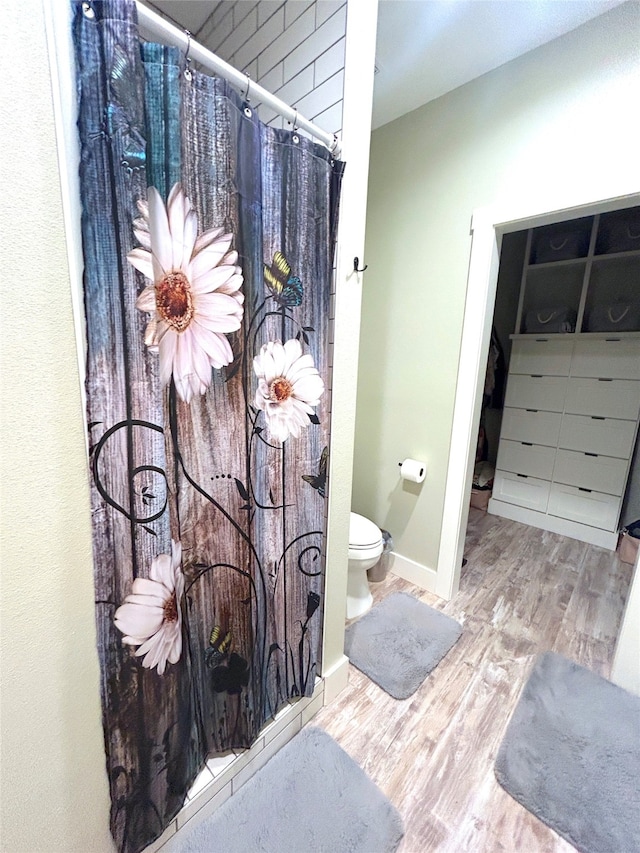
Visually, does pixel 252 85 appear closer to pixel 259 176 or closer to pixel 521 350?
pixel 259 176

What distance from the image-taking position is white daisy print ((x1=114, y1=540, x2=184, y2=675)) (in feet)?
2.38

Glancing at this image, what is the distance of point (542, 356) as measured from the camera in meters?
2.70

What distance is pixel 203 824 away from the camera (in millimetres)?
958

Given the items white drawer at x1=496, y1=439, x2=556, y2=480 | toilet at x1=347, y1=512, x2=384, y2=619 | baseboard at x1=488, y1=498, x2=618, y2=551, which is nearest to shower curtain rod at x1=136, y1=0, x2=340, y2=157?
toilet at x1=347, y1=512, x2=384, y2=619

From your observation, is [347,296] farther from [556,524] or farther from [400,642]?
[556,524]

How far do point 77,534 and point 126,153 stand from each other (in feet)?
2.27

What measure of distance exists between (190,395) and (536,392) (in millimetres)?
2839

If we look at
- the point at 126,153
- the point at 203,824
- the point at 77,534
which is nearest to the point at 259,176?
the point at 126,153

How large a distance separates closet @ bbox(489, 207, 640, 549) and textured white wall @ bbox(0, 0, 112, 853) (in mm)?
3023

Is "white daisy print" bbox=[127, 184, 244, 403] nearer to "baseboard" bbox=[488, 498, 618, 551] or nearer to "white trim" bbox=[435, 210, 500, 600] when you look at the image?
"white trim" bbox=[435, 210, 500, 600]

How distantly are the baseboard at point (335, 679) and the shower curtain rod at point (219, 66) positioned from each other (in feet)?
5.66

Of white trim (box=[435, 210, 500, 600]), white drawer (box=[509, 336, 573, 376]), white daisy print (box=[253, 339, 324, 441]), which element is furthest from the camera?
white drawer (box=[509, 336, 573, 376])

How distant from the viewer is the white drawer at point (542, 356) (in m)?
2.60

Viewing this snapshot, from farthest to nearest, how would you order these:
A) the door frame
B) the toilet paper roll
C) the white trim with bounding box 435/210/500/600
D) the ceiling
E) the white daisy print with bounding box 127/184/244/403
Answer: the toilet paper roll → the white trim with bounding box 435/210/500/600 → the door frame → the ceiling → the white daisy print with bounding box 127/184/244/403
